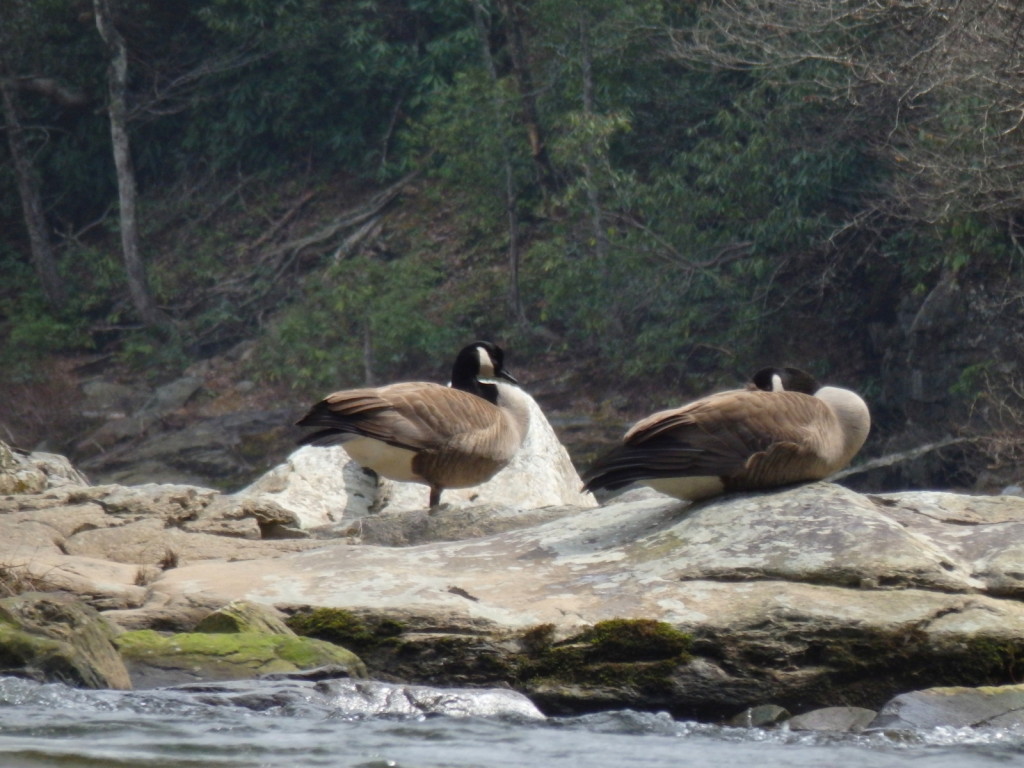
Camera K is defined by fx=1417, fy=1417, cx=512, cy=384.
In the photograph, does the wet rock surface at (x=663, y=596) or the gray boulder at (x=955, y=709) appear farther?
the wet rock surface at (x=663, y=596)

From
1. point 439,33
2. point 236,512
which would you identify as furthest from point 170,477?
point 236,512

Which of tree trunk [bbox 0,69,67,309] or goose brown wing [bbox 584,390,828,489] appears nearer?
goose brown wing [bbox 584,390,828,489]

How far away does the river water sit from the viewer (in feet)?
12.9

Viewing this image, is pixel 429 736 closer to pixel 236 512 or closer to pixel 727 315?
pixel 236 512

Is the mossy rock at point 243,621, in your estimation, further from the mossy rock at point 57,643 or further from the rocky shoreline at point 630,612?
the mossy rock at point 57,643

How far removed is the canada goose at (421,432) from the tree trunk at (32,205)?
2163cm

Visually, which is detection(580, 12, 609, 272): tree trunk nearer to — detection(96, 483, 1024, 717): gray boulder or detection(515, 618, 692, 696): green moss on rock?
detection(96, 483, 1024, 717): gray boulder

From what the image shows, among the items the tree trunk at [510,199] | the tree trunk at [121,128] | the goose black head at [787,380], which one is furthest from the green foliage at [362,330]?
the goose black head at [787,380]

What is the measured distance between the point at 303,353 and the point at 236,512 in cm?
1671

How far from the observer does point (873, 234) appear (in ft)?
66.0

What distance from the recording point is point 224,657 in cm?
488

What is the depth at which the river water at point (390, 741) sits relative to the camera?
12.9 feet

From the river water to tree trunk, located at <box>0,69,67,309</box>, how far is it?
24.8m

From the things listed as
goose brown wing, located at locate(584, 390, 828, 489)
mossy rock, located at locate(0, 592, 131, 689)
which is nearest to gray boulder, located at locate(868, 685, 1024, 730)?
goose brown wing, located at locate(584, 390, 828, 489)
